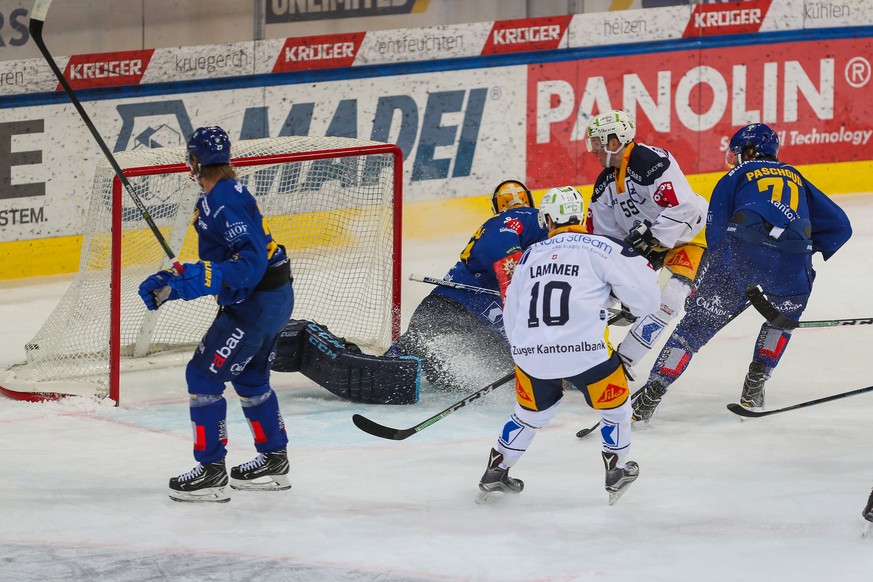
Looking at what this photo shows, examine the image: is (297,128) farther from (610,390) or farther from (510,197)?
(610,390)

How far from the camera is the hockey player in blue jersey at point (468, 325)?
5586mm

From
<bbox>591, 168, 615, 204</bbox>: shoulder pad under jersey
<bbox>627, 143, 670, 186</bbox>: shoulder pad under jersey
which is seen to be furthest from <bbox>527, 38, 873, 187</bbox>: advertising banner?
<bbox>627, 143, 670, 186</bbox>: shoulder pad under jersey

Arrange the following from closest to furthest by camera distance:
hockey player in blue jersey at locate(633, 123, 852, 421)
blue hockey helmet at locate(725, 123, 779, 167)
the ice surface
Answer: the ice surface
hockey player in blue jersey at locate(633, 123, 852, 421)
blue hockey helmet at locate(725, 123, 779, 167)

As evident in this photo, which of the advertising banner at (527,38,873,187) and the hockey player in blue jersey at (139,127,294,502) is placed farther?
the advertising banner at (527,38,873,187)

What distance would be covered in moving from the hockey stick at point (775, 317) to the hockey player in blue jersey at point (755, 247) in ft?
0.40

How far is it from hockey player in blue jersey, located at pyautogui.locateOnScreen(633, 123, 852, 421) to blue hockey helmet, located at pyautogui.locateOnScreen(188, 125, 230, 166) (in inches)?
73.7

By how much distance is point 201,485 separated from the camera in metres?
4.22

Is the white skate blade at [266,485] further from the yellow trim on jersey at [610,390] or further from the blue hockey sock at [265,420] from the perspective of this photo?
the yellow trim on jersey at [610,390]

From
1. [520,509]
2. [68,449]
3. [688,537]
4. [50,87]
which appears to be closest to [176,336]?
[68,449]

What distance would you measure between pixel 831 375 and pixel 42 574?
11.6 feet

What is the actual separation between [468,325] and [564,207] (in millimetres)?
1649

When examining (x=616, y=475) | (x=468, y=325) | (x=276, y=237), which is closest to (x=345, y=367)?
(x=468, y=325)

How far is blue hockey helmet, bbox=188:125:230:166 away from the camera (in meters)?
4.10

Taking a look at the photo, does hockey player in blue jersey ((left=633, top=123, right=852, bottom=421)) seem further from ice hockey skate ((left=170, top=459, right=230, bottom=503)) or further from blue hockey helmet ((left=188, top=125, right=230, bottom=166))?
blue hockey helmet ((left=188, top=125, right=230, bottom=166))
